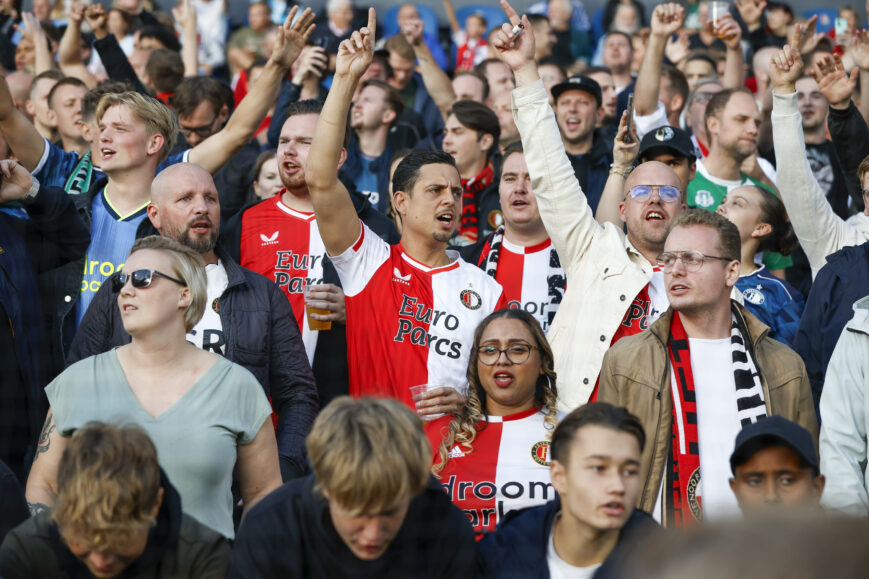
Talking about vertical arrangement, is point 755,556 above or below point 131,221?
below

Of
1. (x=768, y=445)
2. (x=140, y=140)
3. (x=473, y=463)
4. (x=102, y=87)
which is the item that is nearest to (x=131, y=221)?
(x=140, y=140)

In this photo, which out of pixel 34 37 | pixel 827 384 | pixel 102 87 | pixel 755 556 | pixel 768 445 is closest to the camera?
pixel 755 556

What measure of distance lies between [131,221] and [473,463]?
5.38ft

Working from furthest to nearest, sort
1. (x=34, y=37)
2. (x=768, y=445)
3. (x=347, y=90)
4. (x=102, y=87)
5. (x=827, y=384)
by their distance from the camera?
(x=34, y=37)
(x=102, y=87)
(x=347, y=90)
(x=827, y=384)
(x=768, y=445)

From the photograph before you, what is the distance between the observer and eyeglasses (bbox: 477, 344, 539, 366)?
3779mm

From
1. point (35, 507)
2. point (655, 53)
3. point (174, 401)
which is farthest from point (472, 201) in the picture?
point (35, 507)

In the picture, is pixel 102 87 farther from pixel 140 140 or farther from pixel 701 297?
pixel 701 297

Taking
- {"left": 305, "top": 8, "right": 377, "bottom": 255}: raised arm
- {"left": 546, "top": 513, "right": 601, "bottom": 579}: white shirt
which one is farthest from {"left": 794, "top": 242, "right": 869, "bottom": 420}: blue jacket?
{"left": 305, "top": 8, "right": 377, "bottom": 255}: raised arm

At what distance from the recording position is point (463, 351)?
159 inches

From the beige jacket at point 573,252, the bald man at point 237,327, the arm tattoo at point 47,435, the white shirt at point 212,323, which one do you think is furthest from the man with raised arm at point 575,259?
the arm tattoo at point 47,435

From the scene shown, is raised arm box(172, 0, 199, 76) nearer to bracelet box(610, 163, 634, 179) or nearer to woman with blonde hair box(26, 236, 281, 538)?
bracelet box(610, 163, 634, 179)

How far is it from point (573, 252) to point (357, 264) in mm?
789

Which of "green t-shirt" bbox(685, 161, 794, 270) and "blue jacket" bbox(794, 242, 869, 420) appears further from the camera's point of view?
"green t-shirt" bbox(685, 161, 794, 270)

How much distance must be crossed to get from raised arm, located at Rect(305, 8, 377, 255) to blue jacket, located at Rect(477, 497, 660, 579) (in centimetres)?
136
